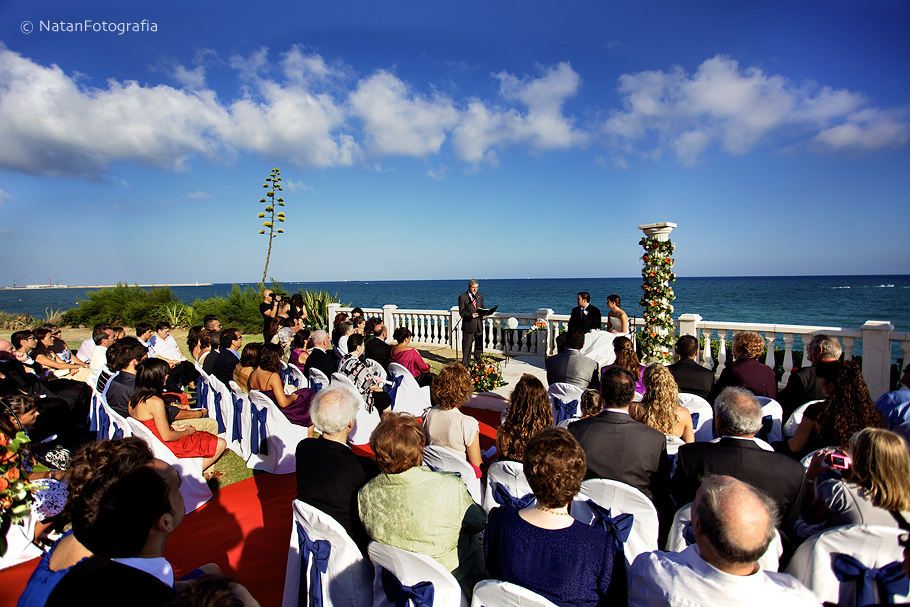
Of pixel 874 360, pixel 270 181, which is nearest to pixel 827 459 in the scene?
pixel 874 360

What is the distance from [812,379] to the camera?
3.73 m

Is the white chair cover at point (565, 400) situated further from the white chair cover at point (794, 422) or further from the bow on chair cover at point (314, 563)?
Result: the bow on chair cover at point (314, 563)

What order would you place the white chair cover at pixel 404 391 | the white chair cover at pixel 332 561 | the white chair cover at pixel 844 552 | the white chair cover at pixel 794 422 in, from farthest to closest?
the white chair cover at pixel 404 391
the white chair cover at pixel 794 422
the white chair cover at pixel 332 561
the white chair cover at pixel 844 552

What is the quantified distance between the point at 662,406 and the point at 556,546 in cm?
165

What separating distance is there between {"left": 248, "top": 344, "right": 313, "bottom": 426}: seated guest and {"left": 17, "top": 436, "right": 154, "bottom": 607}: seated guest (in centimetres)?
239

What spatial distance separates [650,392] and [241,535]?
3.03m

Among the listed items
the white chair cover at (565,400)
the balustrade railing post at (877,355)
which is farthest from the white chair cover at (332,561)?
the balustrade railing post at (877,355)

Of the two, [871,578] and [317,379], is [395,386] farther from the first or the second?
[871,578]

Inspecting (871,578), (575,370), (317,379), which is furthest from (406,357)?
(871,578)

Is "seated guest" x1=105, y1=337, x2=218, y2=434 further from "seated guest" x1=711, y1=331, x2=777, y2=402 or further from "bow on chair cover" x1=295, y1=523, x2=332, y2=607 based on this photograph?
"seated guest" x1=711, y1=331, x2=777, y2=402

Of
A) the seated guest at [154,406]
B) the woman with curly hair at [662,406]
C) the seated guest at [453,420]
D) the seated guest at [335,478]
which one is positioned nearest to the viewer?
the seated guest at [335,478]

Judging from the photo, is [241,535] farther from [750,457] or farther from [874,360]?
[874,360]

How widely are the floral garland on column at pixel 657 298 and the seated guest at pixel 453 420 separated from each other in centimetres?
481

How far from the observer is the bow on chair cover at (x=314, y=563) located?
79.4 inches
